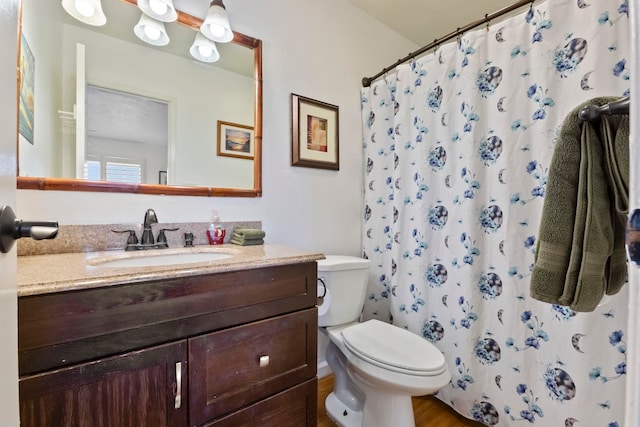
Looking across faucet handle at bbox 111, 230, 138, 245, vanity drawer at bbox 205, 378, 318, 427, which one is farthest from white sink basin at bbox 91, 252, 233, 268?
vanity drawer at bbox 205, 378, 318, 427

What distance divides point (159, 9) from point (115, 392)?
56.8 inches

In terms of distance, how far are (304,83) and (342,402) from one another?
1.81 metres

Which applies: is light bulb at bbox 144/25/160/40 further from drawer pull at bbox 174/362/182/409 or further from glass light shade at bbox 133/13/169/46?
drawer pull at bbox 174/362/182/409

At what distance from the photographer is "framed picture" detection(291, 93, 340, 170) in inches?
66.2

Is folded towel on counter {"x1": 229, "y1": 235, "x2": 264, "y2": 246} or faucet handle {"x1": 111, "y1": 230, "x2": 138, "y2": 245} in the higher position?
faucet handle {"x1": 111, "y1": 230, "x2": 138, "y2": 245}

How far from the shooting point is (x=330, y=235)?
187cm

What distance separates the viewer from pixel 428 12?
1.96m

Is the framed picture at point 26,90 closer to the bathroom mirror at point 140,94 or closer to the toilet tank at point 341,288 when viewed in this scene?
the bathroom mirror at point 140,94

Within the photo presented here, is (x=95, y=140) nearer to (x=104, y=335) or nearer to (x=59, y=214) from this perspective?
(x=59, y=214)

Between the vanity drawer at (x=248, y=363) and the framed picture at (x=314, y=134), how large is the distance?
38.1 inches

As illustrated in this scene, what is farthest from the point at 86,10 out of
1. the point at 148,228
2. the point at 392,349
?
the point at 392,349

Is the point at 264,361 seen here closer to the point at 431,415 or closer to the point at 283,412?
the point at 283,412

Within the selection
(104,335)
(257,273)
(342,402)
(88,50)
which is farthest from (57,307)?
(342,402)

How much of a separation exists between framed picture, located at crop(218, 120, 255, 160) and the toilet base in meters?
1.37
